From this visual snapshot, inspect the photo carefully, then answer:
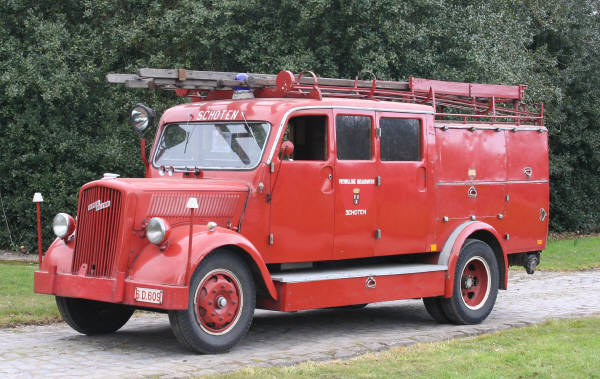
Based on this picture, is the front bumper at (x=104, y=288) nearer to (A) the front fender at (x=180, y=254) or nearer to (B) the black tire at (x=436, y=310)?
(A) the front fender at (x=180, y=254)

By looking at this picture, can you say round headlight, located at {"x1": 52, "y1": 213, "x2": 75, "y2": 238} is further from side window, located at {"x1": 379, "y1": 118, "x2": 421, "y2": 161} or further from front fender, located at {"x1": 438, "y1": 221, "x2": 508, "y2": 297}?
front fender, located at {"x1": 438, "y1": 221, "x2": 508, "y2": 297}

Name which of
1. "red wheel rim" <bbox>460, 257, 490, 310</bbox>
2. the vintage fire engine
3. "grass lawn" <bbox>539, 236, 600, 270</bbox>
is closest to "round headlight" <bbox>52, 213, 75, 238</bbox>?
the vintage fire engine

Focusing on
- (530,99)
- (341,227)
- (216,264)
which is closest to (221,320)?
(216,264)

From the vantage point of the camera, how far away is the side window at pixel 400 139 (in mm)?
10352

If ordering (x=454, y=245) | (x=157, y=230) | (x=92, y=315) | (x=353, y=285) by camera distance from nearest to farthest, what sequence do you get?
(x=157, y=230), (x=92, y=315), (x=353, y=285), (x=454, y=245)

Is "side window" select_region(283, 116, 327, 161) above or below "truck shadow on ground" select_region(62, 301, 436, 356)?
above

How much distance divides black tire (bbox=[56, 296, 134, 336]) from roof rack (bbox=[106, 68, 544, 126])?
2.42 meters

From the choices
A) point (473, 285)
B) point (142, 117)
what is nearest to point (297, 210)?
point (142, 117)

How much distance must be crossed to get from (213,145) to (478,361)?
374 cm

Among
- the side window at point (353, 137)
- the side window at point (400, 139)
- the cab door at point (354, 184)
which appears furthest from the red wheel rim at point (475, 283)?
the side window at point (353, 137)

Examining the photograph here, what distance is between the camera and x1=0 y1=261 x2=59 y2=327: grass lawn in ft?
33.6

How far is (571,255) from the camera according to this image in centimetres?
2088

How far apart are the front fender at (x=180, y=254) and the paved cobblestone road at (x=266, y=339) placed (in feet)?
2.54

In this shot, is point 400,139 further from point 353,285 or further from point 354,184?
point 353,285
